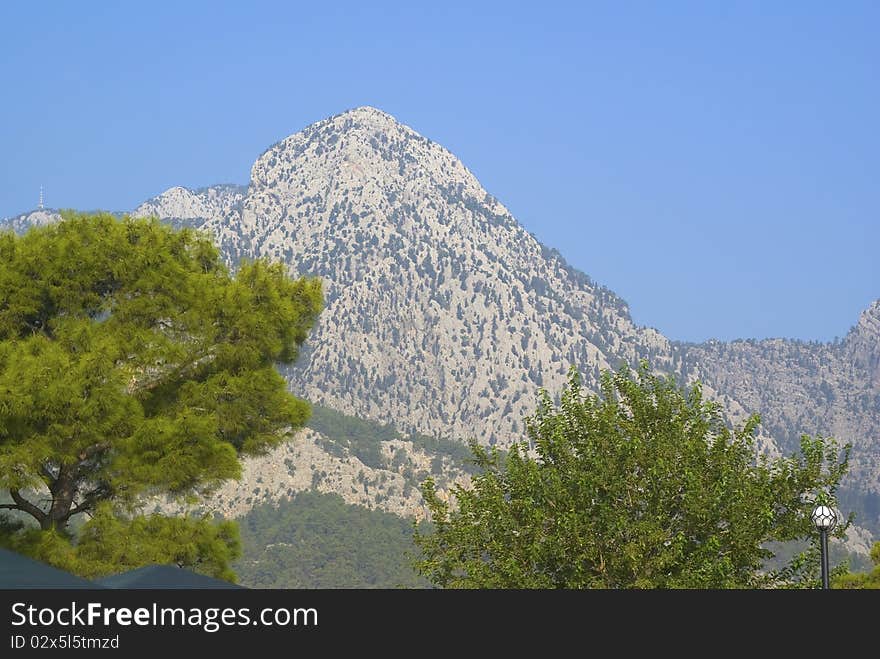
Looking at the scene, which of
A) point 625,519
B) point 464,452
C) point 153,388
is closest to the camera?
point 625,519

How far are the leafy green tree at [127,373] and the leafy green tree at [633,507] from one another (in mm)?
4098

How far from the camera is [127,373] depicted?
21.4 m

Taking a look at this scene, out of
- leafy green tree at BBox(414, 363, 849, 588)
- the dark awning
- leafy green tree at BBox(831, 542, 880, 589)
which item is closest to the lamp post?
leafy green tree at BBox(414, 363, 849, 588)

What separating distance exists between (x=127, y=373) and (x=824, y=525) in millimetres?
11655

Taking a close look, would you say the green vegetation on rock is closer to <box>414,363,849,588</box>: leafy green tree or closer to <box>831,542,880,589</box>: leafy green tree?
<box>831,542,880,589</box>: leafy green tree

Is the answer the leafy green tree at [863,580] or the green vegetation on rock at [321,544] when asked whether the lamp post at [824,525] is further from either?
the green vegetation on rock at [321,544]

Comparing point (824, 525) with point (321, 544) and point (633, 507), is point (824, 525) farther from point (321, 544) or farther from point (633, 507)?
point (321, 544)

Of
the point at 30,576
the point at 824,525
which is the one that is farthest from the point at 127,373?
the point at 824,525

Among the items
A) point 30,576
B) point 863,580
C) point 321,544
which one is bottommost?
point 30,576

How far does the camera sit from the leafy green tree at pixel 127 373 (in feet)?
67.0

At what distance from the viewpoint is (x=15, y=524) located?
872 inches
